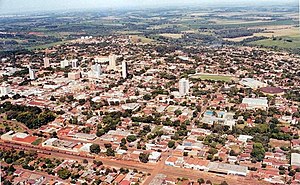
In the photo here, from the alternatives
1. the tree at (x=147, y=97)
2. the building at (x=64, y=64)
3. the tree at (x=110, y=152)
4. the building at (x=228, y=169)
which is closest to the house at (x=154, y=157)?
the tree at (x=110, y=152)

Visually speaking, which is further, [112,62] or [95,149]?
[112,62]

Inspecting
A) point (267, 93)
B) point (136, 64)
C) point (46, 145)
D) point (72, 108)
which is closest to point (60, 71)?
point (136, 64)

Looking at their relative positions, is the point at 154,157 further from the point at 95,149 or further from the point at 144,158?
the point at 95,149

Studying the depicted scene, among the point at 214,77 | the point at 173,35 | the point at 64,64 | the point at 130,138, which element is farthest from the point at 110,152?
the point at 173,35

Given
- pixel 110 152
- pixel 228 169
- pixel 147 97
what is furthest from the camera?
pixel 147 97

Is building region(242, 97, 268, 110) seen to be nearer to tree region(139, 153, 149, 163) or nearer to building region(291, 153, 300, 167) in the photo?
building region(291, 153, 300, 167)

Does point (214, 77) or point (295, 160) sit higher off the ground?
point (214, 77)

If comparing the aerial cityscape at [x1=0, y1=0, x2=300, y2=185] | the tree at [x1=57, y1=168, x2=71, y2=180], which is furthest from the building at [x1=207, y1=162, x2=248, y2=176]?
the tree at [x1=57, y1=168, x2=71, y2=180]

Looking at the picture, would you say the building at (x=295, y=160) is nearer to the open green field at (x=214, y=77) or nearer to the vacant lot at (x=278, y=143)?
the vacant lot at (x=278, y=143)

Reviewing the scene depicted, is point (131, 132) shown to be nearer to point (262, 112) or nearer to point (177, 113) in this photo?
point (177, 113)
